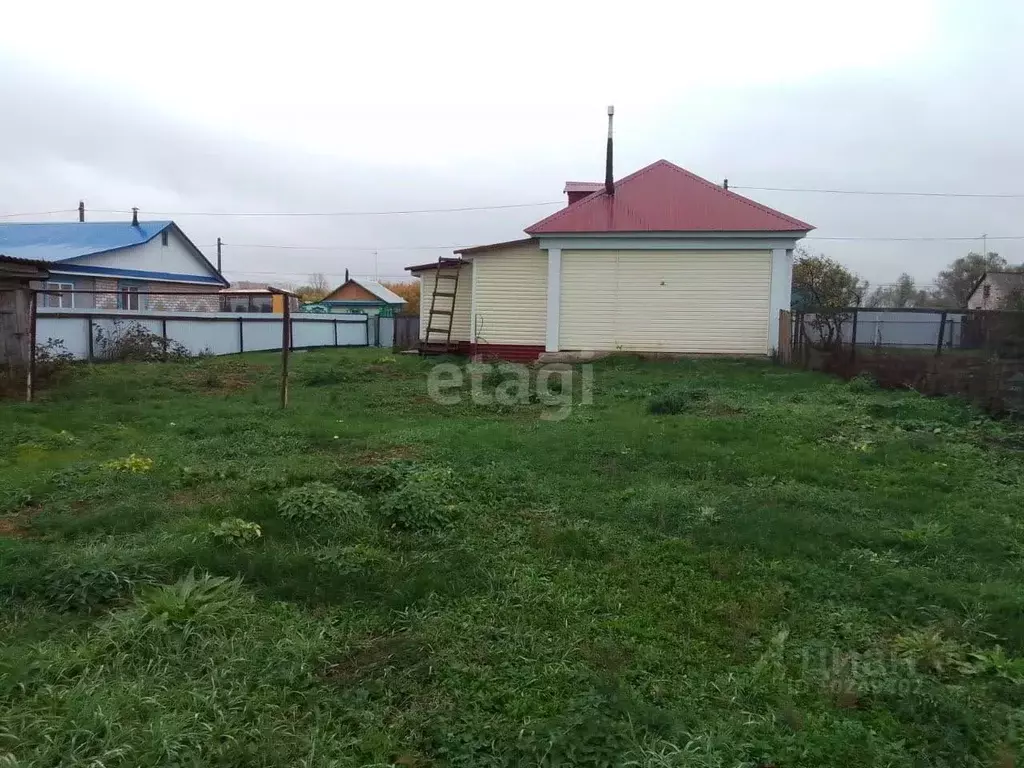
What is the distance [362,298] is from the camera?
47.2m

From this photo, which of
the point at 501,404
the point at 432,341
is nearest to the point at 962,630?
the point at 501,404

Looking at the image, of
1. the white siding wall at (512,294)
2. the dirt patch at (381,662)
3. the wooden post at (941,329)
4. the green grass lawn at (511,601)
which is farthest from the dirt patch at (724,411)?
the white siding wall at (512,294)

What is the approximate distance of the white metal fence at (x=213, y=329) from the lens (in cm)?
1620

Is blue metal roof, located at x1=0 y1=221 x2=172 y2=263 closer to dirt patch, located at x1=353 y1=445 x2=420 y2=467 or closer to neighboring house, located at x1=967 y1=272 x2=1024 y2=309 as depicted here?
dirt patch, located at x1=353 y1=445 x2=420 y2=467

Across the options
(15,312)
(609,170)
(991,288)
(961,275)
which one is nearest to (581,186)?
(609,170)

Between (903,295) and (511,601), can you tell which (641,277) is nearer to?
(511,601)

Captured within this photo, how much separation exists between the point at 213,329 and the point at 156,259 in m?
9.48

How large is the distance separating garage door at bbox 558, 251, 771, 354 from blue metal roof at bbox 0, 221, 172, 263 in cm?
1638

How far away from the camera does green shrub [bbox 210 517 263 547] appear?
15.0 feet

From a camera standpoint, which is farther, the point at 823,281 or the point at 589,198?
the point at 823,281

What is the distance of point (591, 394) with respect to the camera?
463 inches

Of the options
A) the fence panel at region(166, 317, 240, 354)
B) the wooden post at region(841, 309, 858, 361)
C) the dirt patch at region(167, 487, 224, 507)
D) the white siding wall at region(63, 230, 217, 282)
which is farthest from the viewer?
the white siding wall at region(63, 230, 217, 282)

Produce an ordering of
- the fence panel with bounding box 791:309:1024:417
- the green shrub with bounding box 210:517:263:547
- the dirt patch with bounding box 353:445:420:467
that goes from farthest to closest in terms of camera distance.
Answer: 1. the fence panel with bounding box 791:309:1024:417
2. the dirt patch with bounding box 353:445:420:467
3. the green shrub with bounding box 210:517:263:547

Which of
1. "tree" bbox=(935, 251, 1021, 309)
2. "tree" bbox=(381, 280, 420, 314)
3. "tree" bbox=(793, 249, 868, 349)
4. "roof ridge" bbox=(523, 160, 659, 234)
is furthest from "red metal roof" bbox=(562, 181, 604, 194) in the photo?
"tree" bbox=(935, 251, 1021, 309)
